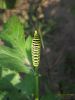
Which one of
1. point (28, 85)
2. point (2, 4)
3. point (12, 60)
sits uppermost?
point (2, 4)

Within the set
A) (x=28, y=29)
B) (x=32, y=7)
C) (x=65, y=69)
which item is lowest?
(x=65, y=69)

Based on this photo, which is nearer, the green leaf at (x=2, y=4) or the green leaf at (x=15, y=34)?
the green leaf at (x=15, y=34)

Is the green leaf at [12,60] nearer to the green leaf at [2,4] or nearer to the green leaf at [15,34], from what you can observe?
the green leaf at [15,34]

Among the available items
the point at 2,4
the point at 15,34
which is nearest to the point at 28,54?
the point at 15,34

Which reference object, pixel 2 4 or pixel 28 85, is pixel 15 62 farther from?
pixel 2 4

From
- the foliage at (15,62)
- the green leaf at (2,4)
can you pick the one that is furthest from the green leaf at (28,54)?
the green leaf at (2,4)

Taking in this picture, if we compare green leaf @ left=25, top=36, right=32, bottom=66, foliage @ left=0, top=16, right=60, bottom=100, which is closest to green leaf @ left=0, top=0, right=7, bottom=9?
foliage @ left=0, top=16, right=60, bottom=100

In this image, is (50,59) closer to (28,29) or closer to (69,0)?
(28,29)

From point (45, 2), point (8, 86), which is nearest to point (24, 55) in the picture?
point (8, 86)
